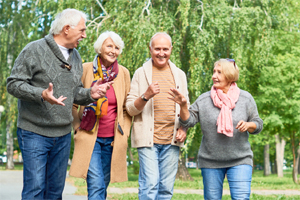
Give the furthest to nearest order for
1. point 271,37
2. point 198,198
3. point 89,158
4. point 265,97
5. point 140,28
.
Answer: point 265,97, point 271,37, point 140,28, point 198,198, point 89,158

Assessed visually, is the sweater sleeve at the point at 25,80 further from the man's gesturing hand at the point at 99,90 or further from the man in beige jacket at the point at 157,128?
the man in beige jacket at the point at 157,128

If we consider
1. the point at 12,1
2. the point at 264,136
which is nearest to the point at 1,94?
the point at 12,1

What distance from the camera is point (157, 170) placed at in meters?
4.30

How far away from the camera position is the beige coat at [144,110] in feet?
14.1

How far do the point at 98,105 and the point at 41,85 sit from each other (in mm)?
869

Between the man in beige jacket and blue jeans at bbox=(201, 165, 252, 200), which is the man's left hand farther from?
blue jeans at bbox=(201, 165, 252, 200)

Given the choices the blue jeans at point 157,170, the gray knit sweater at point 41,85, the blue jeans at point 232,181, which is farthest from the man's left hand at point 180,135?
the gray knit sweater at point 41,85

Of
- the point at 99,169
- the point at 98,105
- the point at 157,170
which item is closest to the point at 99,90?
the point at 98,105

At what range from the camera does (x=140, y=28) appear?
1076 centimetres

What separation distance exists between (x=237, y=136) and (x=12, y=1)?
60.6 ft

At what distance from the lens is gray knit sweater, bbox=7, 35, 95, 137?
3.34 metres

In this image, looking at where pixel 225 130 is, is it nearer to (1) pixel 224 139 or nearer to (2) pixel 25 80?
(1) pixel 224 139

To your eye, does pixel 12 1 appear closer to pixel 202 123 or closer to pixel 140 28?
pixel 140 28

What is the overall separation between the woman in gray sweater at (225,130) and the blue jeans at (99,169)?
95 centimetres
